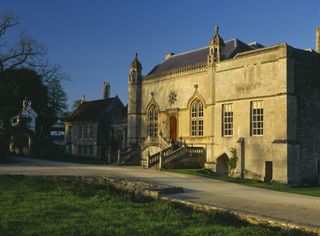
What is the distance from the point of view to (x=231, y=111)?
96.7ft

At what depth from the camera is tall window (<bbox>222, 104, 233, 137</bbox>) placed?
96.8 feet

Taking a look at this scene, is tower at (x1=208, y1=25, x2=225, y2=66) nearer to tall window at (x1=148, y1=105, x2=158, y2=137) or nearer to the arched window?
the arched window

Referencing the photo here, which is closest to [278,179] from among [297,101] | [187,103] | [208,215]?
[297,101]

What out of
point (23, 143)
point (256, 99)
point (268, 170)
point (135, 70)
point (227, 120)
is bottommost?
point (268, 170)

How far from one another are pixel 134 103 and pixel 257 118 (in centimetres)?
1478

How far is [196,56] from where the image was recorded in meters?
37.7

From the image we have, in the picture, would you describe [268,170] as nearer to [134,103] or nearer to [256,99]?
[256,99]

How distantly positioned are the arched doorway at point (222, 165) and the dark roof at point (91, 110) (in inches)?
905

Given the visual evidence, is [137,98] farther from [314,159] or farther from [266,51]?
[314,159]

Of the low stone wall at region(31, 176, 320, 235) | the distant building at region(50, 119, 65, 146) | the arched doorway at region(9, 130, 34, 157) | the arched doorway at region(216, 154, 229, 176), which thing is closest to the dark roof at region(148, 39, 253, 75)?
the arched doorway at region(216, 154, 229, 176)

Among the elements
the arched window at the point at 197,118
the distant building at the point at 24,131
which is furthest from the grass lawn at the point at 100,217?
the distant building at the point at 24,131

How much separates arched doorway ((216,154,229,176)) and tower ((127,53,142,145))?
11.1 meters

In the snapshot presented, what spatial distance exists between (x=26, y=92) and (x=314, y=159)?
121 ft

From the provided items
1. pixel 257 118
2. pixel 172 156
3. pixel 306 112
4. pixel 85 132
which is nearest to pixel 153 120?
pixel 172 156
